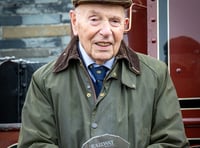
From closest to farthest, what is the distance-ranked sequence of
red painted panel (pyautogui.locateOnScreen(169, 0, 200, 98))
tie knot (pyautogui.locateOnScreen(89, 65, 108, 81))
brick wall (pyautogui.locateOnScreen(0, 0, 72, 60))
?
tie knot (pyautogui.locateOnScreen(89, 65, 108, 81)) < red painted panel (pyautogui.locateOnScreen(169, 0, 200, 98)) < brick wall (pyautogui.locateOnScreen(0, 0, 72, 60))

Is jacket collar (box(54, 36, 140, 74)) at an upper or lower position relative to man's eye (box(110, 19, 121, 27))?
lower

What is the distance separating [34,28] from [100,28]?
15.9 feet

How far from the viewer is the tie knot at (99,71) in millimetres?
1968

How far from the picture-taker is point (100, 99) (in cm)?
191

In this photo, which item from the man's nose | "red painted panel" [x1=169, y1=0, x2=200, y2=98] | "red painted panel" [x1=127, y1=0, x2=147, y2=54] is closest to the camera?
the man's nose

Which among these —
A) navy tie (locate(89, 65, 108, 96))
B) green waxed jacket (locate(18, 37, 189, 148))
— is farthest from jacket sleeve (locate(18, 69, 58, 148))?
navy tie (locate(89, 65, 108, 96))

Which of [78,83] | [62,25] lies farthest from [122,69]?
[62,25]

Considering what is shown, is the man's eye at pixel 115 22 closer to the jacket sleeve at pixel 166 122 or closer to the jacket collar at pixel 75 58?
the jacket collar at pixel 75 58

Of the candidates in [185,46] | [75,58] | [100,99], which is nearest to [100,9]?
[75,58]

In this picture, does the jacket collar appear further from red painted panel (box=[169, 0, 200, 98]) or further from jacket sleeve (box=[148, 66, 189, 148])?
red painted panel (box=[169, 0, 200, 98])

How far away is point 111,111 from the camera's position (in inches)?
74.8

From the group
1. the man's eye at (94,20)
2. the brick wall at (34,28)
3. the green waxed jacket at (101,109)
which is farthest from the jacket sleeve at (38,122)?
the brick wall at (34,28)

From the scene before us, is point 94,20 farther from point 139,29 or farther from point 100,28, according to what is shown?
point 139,29

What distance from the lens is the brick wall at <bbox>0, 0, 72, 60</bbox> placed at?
6621 millimetres
